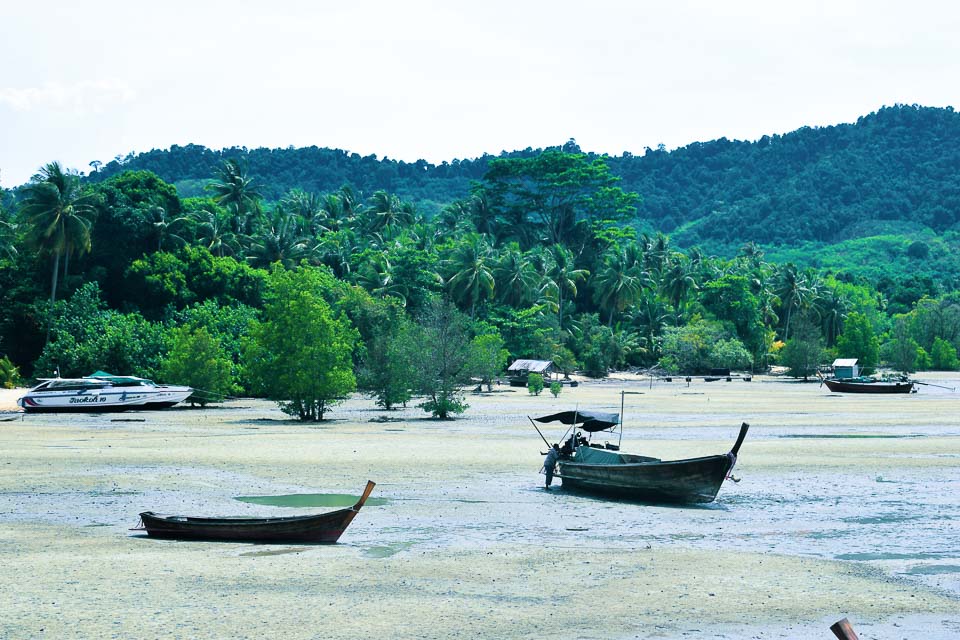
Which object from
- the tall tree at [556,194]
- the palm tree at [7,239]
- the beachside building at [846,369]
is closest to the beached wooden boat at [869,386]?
the beachside building at [846,369]

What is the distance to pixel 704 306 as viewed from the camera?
114688 mm

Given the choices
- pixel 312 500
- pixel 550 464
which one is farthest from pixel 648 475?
pixel 312 500

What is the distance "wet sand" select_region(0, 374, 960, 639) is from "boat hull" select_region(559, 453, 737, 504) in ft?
1.88

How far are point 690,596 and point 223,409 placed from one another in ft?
139

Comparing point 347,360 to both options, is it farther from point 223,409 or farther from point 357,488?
point 357,488

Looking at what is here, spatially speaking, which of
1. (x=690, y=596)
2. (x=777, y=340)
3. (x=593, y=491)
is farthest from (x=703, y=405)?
(x=777, y=340)

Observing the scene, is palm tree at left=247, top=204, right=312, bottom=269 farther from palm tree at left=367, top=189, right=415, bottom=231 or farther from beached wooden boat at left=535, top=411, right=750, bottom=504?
beached wooden boat at left=535, top=411, right=750, bottom=504

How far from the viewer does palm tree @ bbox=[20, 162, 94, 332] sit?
64.1 meters

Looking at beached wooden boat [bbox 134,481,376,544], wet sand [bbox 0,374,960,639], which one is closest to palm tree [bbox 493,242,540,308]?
wet sand [bbox 0,374,960,639]

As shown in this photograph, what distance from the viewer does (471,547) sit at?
61.8 ft

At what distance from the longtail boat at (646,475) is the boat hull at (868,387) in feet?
189

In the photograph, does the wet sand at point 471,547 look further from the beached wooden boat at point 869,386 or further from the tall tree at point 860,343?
the tall tree at point 860,343

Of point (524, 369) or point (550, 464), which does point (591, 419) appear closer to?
point (550, 464)

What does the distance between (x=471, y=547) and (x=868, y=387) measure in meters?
67.1
